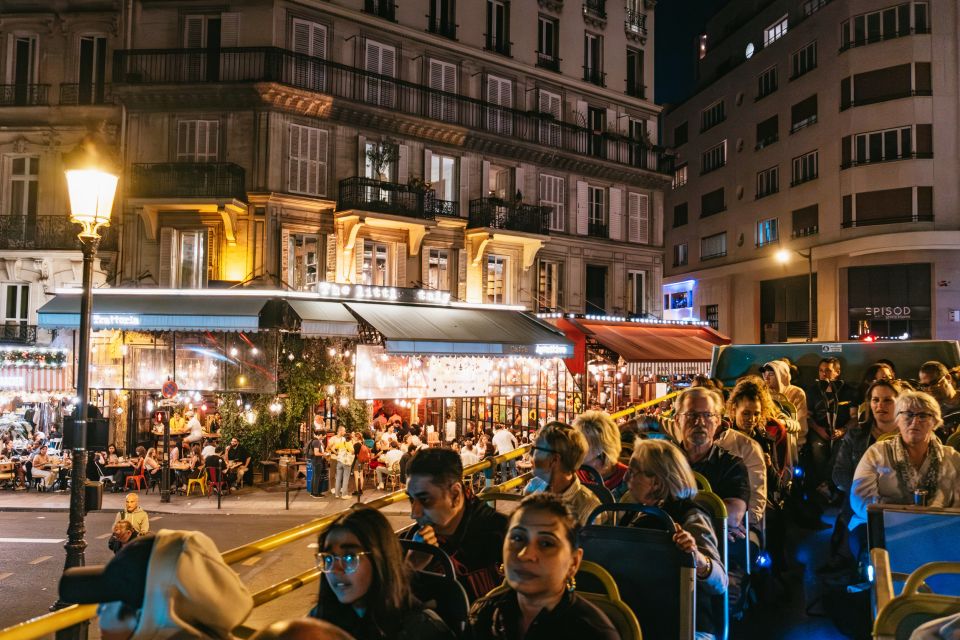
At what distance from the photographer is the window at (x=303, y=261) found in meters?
20.4

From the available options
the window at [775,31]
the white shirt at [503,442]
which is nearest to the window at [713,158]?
the window at [775,31]

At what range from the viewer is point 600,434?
5387mm

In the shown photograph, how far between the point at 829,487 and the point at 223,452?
53.0ft

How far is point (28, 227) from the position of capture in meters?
20.9

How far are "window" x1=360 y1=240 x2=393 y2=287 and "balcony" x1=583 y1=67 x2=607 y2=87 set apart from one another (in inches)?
461

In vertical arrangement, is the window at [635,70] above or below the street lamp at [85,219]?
above

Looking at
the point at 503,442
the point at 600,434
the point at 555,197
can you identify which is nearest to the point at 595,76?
the point at 555,197

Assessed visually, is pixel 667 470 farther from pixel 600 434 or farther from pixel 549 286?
pixel 549 286

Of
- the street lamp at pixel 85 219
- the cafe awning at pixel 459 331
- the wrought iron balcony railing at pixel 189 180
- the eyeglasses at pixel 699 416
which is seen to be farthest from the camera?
the wrought iron balcony railing at pixel 189 180

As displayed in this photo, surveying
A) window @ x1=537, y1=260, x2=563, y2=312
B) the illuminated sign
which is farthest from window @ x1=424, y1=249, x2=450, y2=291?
the illuminated sign

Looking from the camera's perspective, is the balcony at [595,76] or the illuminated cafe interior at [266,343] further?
the balcony at [595,76]

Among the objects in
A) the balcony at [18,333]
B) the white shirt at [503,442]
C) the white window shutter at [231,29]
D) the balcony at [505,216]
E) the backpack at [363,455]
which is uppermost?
the white window shutter at [231,29]

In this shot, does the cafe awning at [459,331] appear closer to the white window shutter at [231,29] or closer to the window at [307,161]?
the window at [307,161]

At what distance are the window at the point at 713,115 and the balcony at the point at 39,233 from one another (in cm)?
3748
